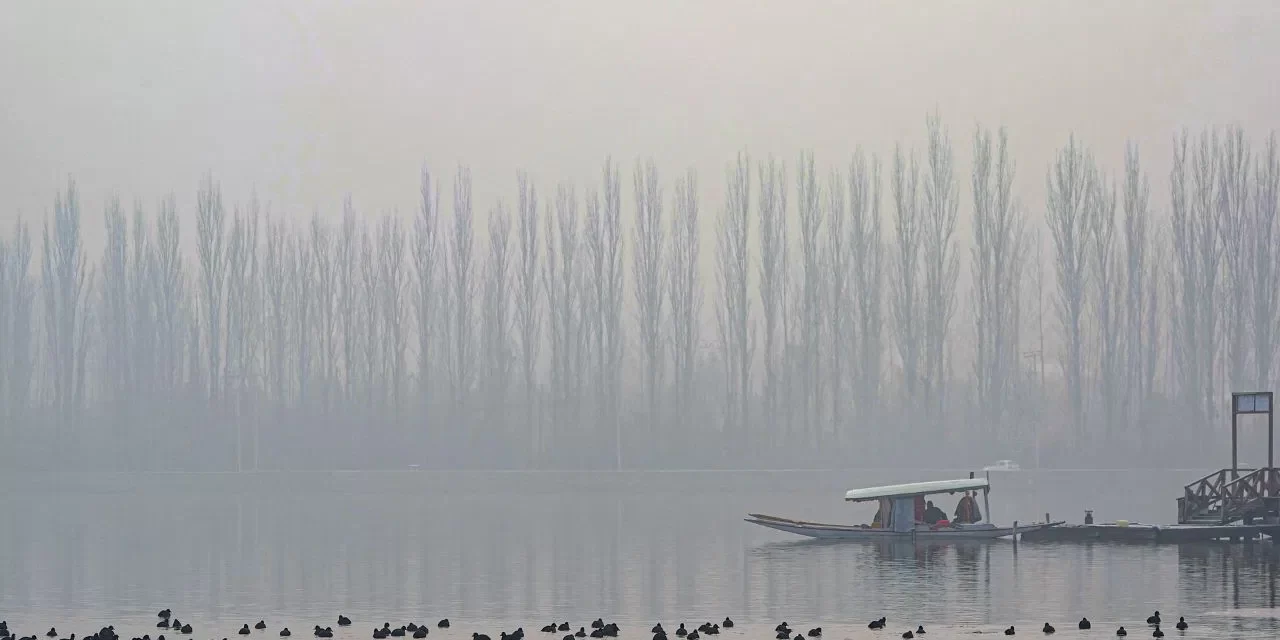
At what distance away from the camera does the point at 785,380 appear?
8494cm

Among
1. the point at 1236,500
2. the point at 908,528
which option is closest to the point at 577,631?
the point at 908,528

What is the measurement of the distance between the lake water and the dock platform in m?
0.67

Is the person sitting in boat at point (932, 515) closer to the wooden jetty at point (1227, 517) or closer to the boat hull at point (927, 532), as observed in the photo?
the boat hull at point (927, 532)

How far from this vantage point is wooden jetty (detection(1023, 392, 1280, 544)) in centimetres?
4050

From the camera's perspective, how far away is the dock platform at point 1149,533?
133ft

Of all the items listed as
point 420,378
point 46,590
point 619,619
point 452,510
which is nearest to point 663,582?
point 619,619

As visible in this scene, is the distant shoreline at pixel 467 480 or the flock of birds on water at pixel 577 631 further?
the distant shoreline at pixel 467 480

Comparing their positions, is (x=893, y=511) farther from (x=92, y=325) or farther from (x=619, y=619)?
(x=92, y=325)

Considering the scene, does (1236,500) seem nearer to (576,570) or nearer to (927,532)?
(927,532)

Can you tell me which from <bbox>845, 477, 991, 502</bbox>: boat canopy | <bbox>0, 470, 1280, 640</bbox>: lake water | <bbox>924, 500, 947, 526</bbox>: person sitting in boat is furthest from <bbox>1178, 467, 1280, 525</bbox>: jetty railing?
<bbox>924, 500, 947, 526</bbox>: person sitting in boat

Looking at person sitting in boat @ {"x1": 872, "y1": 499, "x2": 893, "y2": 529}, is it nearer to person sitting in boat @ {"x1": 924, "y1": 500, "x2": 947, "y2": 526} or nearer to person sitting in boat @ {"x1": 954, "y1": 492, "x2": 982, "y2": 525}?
person sitting in boat @ {"x1": 924, "y1": 500, "x2": 947, "y2": 526}

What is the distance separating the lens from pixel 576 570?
3694 cm

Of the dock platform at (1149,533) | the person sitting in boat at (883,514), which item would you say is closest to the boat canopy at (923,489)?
the person sitting in boat at (883,514)

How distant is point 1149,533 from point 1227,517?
1869 mm
